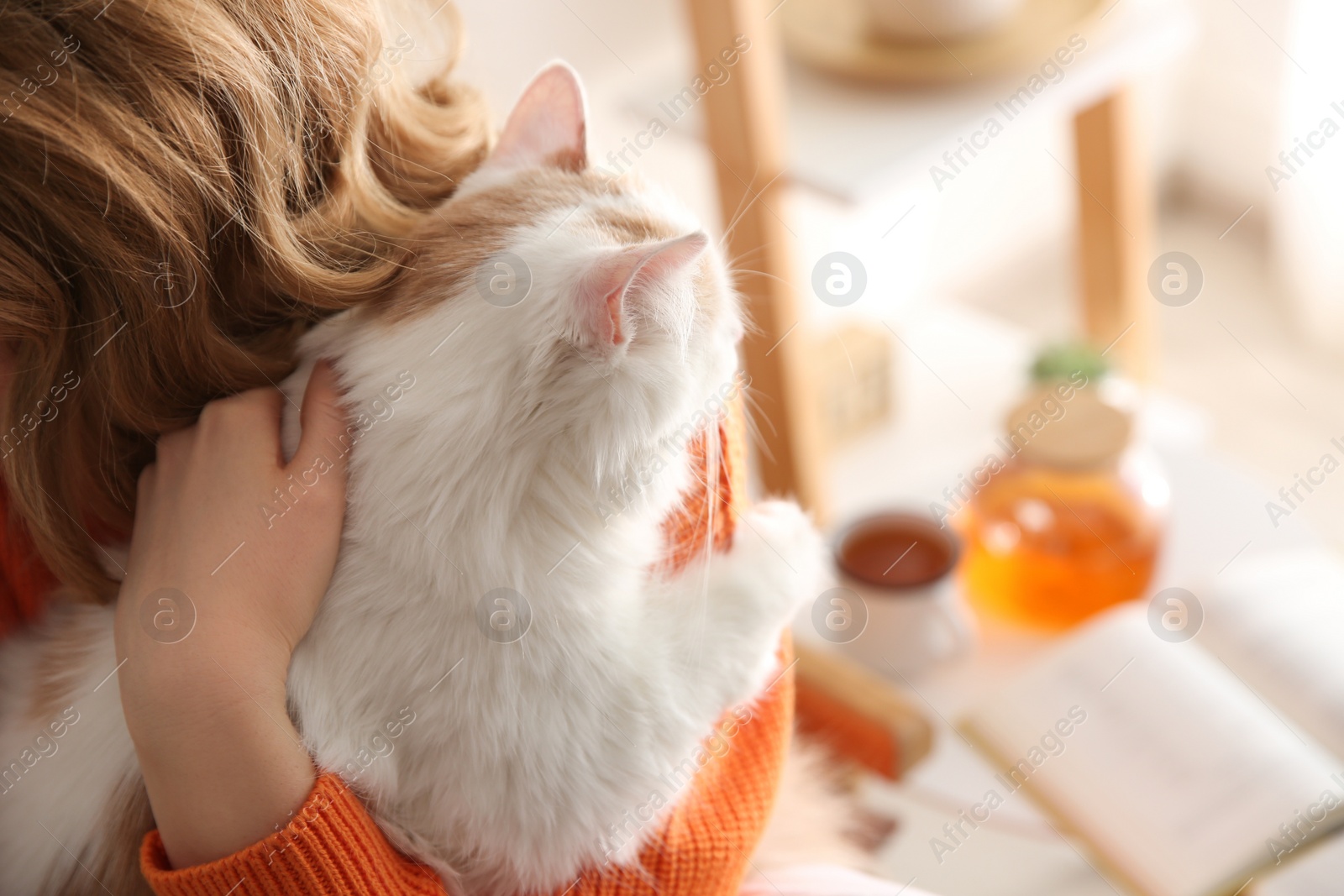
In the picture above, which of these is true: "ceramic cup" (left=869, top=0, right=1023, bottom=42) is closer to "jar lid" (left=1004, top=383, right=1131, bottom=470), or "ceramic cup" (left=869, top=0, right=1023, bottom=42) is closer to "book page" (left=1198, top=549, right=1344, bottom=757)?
"jar lid" (left=1004, top=383, right=1131, bottom=470)

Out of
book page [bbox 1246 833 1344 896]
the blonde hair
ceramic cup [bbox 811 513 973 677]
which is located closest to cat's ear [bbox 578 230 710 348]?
the blonde hair

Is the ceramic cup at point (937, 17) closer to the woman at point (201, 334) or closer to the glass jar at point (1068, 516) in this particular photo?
the glass jar at point (1068, 516)

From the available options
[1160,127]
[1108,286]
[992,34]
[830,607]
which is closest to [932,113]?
[992,34]

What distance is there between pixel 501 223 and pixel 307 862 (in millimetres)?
337

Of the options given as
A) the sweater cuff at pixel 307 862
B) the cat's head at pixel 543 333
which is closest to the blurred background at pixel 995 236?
the cat's head at pixel 543 333

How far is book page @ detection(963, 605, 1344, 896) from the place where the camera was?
2.82ft

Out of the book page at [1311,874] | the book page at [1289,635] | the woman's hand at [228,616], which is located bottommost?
the book page at [1311,874]

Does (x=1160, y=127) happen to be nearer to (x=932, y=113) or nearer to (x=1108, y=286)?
(x=1108, y=286)

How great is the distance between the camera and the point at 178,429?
60 cm

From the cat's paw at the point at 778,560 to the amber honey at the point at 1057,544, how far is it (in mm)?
443

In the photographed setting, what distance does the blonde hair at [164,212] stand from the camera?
50cm

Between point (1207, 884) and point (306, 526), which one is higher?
point (306, 526)

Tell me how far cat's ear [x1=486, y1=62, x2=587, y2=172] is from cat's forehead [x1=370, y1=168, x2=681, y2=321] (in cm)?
2

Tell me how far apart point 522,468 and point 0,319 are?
257 millimetres
